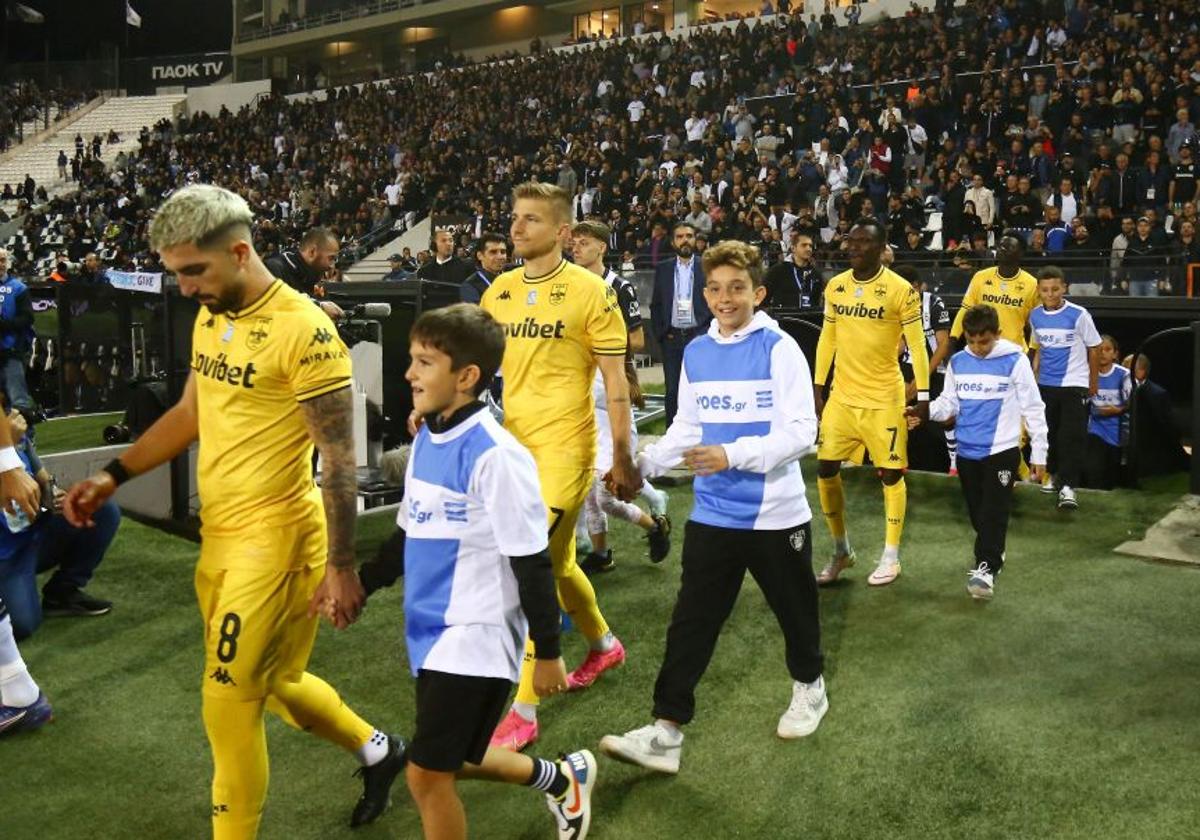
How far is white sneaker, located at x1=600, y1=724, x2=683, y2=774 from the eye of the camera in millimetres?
4016

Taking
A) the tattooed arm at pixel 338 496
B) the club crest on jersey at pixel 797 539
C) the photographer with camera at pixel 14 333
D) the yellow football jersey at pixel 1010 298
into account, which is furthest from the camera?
the photographer with camera at pixel 14 333

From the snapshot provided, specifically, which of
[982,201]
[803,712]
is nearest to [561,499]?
[803,712]

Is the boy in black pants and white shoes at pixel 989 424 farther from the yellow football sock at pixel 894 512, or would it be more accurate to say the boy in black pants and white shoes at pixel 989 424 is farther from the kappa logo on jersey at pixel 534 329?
the kappa logo on jersey at pixel 534 329

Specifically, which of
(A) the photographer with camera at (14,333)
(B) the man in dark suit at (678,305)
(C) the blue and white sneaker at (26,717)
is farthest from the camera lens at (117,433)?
(B) the man in dark suit at (678,305)

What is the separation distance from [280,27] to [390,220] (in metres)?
23.0

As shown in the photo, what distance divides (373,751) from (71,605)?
10.8ft

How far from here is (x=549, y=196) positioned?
179 inches

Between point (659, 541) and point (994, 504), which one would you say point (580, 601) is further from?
point (994, 504)

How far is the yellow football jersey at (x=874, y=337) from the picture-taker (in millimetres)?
6496

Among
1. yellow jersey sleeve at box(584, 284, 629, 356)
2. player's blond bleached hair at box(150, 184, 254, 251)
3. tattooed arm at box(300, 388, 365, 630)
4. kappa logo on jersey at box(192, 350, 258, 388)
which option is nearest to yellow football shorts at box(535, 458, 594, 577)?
yellow jersey sleeve at box(584, 284, 629, 356)

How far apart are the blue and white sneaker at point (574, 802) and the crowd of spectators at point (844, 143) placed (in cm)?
890

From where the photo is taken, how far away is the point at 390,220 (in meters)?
27.2

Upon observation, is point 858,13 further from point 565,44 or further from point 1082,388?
point 1082,388

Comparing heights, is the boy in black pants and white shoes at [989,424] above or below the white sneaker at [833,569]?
above
